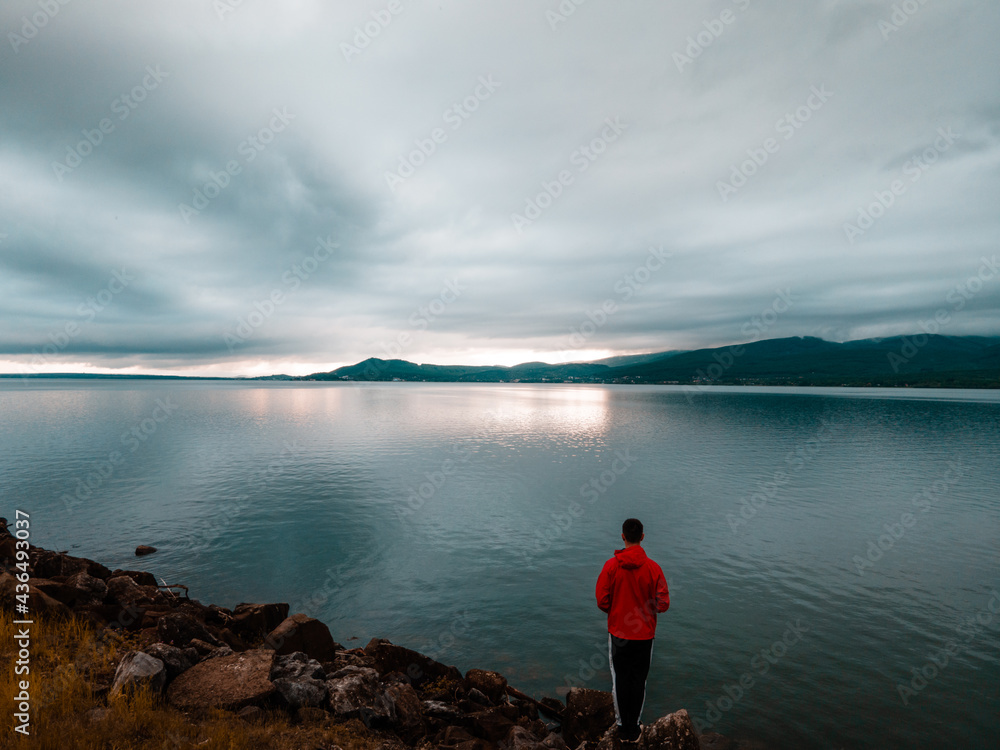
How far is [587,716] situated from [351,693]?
6448mm

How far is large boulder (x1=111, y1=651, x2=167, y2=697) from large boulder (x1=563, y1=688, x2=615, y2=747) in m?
9.92

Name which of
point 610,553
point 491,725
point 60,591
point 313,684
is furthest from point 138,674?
point 610,553

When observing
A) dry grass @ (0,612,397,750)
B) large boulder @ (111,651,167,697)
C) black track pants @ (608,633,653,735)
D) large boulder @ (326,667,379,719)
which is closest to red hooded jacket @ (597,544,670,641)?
black track pants @ (608,633,653,735)

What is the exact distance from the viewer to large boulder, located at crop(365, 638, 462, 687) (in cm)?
1384

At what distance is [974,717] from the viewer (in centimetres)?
1295

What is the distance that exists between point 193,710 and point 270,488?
34695mm

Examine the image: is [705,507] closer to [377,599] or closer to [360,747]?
[377,599]

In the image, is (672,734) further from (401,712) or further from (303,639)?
(303,639)

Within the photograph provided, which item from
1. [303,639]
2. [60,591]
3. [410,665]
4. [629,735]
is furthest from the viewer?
[410,665]

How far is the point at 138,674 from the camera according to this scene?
8906mm

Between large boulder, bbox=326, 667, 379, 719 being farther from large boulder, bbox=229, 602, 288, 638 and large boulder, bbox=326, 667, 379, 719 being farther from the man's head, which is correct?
the man's head

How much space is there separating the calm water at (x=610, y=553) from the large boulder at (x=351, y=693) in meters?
5.80

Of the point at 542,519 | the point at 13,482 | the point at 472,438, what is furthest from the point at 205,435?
the point at 542,519

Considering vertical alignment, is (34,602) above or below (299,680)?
above
